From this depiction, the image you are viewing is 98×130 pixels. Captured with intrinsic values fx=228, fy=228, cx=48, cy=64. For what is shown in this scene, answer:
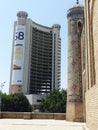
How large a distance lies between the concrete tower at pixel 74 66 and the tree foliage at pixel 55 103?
30.2m

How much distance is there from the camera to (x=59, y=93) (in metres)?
56.6

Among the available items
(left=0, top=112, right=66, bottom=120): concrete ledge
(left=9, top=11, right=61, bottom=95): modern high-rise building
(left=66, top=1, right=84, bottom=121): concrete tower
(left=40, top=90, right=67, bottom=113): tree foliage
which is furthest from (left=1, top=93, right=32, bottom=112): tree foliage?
(left=66, top=1, right=84, bottom=121): concrete tower

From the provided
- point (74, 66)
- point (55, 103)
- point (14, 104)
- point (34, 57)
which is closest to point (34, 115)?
point (74, 66)

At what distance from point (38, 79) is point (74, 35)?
73.2 m

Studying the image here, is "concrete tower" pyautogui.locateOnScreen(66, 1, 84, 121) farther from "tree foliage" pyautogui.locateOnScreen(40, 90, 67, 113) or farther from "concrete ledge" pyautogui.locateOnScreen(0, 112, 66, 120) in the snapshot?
"tree foliage" pyautogui.locateOnScreen(40, 90, 67, 113)

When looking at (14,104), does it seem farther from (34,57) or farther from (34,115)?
(34,57)

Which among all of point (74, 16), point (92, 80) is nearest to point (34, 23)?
point (74, 16)

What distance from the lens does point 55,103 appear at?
179 feet

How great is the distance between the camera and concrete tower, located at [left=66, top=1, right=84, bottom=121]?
2266 cm

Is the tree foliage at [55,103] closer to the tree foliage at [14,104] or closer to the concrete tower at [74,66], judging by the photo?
the tree foliage at [14,104]

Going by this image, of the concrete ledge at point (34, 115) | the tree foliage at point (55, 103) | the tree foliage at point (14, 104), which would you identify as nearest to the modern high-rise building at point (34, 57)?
the tree foliage at point (14, 104)

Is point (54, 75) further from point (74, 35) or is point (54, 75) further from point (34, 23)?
point (74, 35)

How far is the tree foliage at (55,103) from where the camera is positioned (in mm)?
53375

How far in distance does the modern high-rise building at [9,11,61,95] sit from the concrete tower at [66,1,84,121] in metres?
58.9
